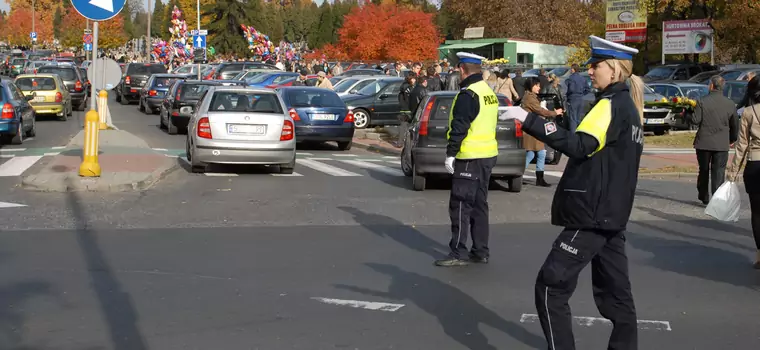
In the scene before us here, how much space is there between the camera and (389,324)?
6969 millimetres

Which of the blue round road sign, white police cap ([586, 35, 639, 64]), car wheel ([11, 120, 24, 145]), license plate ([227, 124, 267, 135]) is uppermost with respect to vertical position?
the blue round road sign

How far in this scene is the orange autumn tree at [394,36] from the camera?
7162cm

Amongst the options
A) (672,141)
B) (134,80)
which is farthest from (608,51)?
(134,80)

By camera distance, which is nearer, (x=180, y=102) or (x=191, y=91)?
(x=180, y=102)

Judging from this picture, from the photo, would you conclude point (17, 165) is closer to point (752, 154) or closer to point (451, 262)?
point (451, 262)

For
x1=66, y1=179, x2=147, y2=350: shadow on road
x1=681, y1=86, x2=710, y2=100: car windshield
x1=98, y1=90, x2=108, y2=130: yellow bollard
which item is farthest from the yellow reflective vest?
x1=681, y1=86, x2=710, y2=100: car windshield

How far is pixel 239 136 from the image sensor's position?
17031mm

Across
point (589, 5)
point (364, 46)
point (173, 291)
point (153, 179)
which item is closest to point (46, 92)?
point (153, 179)

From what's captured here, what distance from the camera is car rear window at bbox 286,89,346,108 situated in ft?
75.7

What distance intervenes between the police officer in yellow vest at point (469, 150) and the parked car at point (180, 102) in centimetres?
1835

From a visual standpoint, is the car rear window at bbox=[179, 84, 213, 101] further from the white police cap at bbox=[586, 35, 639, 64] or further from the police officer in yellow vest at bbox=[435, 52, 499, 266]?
the white police cap at bbox=[586, 35, 639, 64]

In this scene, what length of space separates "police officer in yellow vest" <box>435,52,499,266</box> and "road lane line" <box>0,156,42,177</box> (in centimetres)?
982

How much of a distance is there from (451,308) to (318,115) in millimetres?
15546

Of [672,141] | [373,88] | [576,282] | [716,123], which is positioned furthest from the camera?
[373,88]
